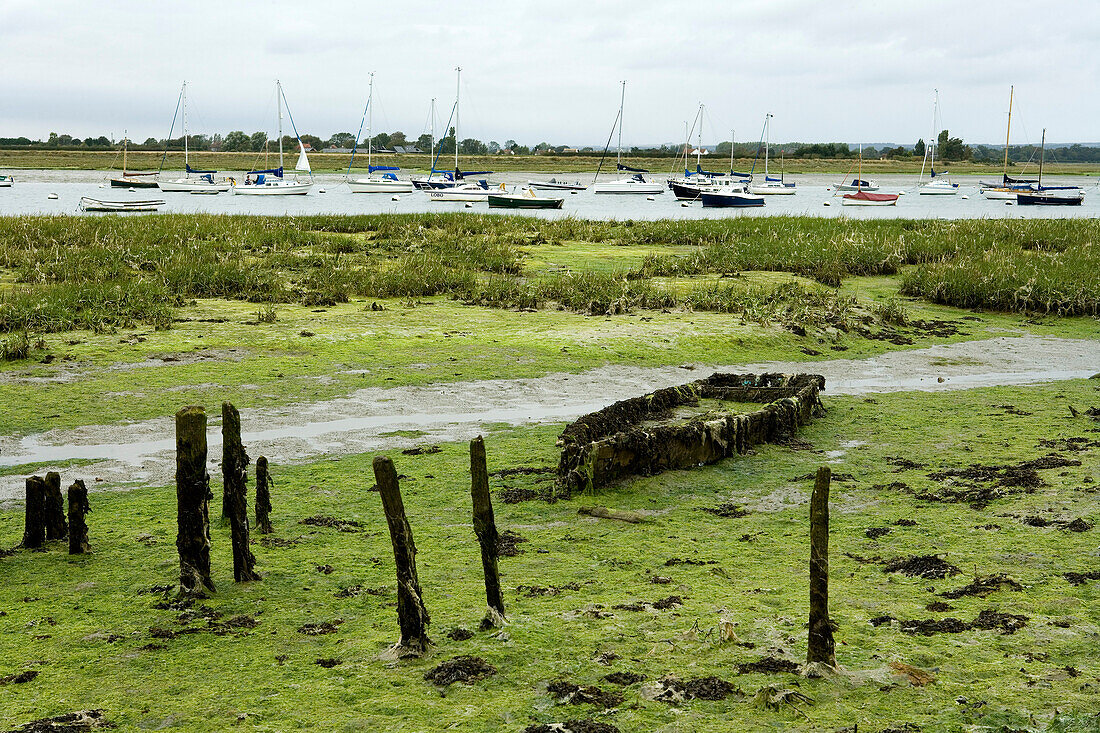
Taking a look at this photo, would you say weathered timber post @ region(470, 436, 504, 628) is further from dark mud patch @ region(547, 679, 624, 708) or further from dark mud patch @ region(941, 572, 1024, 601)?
dark mud patch @ region(941, 572, 1024, 601)

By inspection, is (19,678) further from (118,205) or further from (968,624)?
(118,205)

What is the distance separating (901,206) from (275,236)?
51871mm

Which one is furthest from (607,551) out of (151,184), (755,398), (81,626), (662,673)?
(151,184)

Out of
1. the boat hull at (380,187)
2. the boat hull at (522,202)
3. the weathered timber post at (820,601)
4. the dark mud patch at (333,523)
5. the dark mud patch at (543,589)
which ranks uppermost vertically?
the boat hull at (380,187)

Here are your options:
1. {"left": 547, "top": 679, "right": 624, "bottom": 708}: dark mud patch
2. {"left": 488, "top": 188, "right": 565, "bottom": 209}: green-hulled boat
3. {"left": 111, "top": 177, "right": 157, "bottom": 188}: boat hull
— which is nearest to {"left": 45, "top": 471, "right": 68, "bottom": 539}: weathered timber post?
{"left": 547, "top": 679, "right": 624, "bottom": 708}: dark mud patch

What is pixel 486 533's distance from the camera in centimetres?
531

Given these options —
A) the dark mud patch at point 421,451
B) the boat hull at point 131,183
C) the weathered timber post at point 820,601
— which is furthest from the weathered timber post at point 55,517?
the boat hull at point 131,183

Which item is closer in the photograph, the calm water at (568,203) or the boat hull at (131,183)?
the calm water at (568,203)

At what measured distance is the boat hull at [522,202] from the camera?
49000 mm

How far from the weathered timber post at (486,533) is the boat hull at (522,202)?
144 ft

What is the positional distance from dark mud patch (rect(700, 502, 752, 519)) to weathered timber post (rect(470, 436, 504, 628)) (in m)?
2.58

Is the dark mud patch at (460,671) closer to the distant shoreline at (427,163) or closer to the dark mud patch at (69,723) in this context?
the dark mud patch at (69,723)

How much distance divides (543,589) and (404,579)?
1173 millimetres

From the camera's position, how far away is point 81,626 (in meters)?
5.45
